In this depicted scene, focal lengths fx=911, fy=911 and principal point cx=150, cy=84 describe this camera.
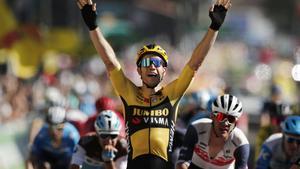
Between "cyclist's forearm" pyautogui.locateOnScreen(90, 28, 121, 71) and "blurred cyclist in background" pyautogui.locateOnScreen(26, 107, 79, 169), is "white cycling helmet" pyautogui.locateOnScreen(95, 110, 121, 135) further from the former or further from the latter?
"blurred cyclist in background" pyautogui.locateOnScreen(26, 107, 79, 169)

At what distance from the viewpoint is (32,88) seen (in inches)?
972

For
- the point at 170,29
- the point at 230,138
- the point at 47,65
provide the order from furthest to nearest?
1. the point at 170,29
2. the point at 47,65
3. the point at 230,138

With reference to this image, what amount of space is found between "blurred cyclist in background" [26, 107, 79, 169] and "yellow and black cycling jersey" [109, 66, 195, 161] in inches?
152

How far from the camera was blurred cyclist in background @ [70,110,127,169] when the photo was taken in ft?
31.9

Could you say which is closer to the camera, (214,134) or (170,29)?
(214,134)

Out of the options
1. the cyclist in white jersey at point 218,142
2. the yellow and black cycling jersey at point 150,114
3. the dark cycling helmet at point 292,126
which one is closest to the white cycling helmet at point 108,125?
the cyclist in white jersey at point 218,142

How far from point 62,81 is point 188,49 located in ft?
49.3

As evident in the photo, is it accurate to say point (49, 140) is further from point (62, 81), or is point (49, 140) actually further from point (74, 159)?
point (62, 81)

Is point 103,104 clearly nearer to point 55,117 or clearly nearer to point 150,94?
point 55,117

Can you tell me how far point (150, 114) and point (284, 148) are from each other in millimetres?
2586

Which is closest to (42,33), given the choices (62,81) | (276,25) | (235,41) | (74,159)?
(62,81)

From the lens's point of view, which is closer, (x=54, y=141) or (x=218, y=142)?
(x=218, y=142)

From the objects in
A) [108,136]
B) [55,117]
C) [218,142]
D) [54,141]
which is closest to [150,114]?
[218,142]

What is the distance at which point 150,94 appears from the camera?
814cm
